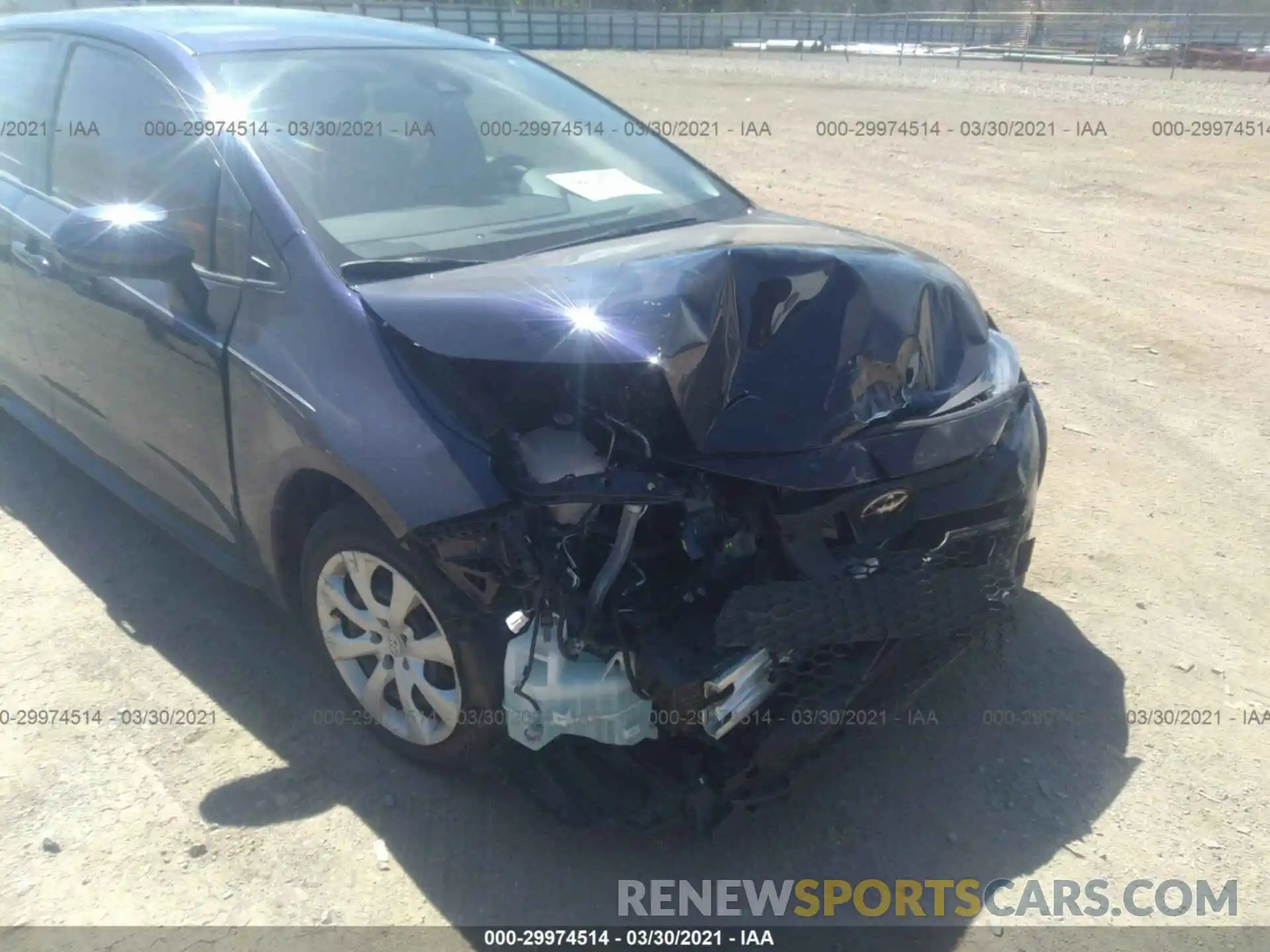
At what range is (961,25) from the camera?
3594 centimetres

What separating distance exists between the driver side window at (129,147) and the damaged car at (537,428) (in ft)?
0.06

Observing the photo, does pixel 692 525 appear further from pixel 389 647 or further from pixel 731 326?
pixel 389 647

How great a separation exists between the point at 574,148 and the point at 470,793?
2303mm

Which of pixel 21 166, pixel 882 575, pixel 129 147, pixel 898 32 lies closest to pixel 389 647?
pixel 882 575

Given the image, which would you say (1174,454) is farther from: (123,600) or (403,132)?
(123,600)

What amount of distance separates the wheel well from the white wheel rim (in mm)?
163

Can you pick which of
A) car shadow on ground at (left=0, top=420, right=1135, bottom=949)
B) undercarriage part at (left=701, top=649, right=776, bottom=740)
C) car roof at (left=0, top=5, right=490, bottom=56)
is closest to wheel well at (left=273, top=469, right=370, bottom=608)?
car shadow on ground at (left=0, top=420, right=1135, bottom=949)

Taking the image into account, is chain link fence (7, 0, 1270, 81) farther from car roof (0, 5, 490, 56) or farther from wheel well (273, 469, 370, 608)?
wheel well (273, 469, 370, 608)

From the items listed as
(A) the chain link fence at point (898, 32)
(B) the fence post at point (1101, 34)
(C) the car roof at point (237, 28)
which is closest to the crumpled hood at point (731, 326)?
(C) the car roof at point (237, 28)

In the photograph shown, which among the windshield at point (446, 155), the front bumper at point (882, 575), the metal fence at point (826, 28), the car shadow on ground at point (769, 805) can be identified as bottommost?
the car shadow on ground at point (769, 805)

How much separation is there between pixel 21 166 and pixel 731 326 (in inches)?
122

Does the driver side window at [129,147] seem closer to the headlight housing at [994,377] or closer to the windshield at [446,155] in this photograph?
the windshield at [446,155]

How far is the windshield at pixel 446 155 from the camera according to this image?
295 centimetres

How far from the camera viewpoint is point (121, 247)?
9.26 feet
